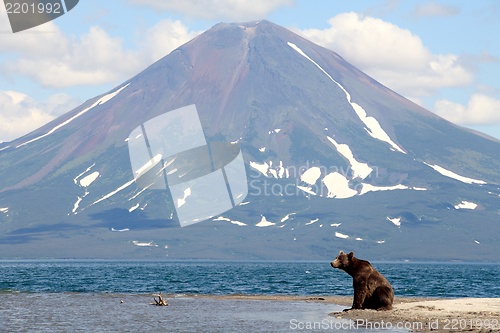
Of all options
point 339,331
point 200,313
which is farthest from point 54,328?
point 339,331

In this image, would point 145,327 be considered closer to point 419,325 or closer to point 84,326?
point 84,326

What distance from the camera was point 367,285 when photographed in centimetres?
3759

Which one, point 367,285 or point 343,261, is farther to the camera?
point 343,261

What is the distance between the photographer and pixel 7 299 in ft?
163

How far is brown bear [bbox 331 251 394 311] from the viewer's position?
3731 centimetres

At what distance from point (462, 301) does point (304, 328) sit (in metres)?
18.0

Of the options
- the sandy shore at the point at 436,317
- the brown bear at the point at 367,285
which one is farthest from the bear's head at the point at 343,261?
the sandy shore at the point at 436,317

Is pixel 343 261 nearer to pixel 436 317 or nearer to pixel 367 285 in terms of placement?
pixel 367 285

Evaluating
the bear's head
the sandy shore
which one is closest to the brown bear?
the bear's head

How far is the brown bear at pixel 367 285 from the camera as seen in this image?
122 ft

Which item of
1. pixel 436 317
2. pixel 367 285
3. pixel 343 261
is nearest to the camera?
pixel 436 317

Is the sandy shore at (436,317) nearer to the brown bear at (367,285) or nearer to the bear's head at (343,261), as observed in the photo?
the brown bear at (367,285)

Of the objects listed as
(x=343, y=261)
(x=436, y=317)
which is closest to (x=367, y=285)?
(x=343, y=261)

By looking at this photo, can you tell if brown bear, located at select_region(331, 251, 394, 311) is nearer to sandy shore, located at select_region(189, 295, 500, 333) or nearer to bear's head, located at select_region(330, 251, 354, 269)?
bear's head, located at select_region(330, 251, 354, 269)
